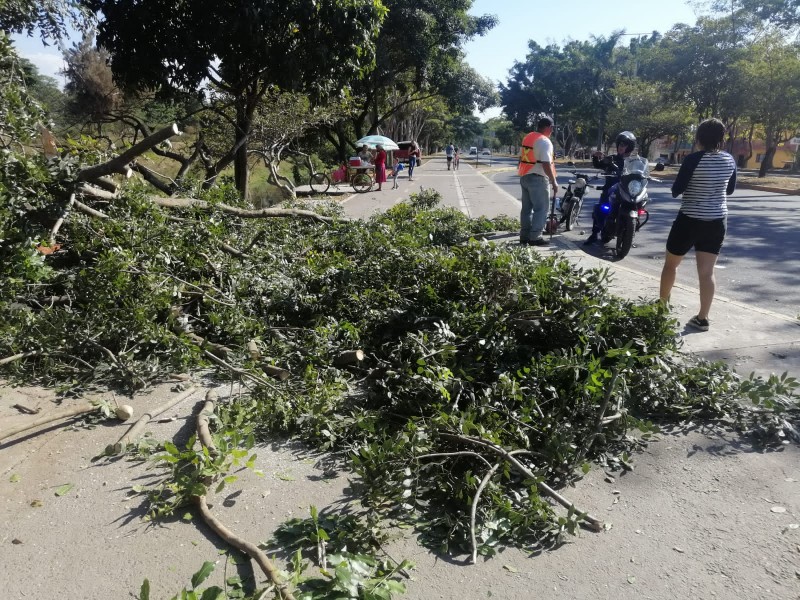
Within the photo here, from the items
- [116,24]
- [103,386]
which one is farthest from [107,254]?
[116,24]

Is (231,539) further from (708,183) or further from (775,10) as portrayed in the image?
(775,10)

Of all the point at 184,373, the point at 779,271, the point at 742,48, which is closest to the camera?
the point at 184,373

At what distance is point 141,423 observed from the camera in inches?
127

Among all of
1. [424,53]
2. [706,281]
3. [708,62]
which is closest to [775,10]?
[708,62]

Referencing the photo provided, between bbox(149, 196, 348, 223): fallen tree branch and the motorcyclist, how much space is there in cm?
432

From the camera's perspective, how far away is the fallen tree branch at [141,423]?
2965 mm

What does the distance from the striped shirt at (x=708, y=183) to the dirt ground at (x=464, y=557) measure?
2.54m

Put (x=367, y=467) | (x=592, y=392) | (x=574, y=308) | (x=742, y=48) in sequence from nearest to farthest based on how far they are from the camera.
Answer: (x=367, y=467)
(x=592, y=392)
(x=574, y=308)
(x=742, y=48)

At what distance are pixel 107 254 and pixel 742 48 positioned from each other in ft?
114

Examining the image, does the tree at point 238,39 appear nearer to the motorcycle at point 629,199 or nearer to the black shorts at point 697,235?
the motorcycle at point 629,199

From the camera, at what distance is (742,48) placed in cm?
2953

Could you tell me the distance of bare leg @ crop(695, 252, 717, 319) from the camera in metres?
4.82

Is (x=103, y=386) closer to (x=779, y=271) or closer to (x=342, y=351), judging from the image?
(x=342, y=351)

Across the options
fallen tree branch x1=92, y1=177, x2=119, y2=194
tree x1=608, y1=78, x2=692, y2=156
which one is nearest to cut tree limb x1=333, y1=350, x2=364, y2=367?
fallen tree branch x1=92, y1=177, x2=119, y2=194
